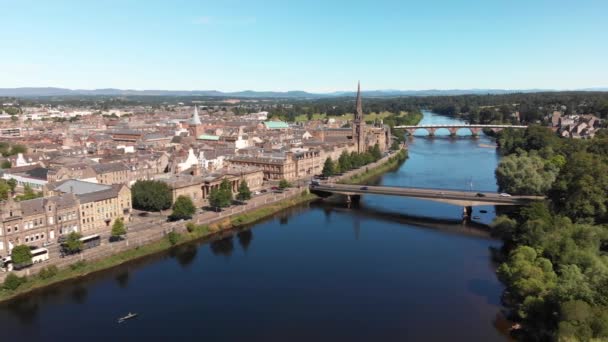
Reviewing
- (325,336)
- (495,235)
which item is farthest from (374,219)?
(325,336)

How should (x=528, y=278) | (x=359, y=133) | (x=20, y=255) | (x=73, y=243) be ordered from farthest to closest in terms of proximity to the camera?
(x=359, y=133)
(x=73, y=243)
(x=20, y=255)
(x=528, y=278)

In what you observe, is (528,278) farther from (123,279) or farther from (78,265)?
(78,265)

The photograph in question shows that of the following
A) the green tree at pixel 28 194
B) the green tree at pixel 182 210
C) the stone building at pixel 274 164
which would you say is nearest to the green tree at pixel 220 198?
the green tree at pixel 182 210

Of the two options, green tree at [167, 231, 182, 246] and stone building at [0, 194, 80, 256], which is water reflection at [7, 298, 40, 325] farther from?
green tree at [167, 231, 182, 246]

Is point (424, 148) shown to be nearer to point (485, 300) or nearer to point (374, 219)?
point (374, 219)

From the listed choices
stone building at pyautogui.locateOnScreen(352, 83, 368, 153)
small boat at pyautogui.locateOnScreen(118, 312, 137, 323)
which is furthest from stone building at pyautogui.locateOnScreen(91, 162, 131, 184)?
stone building at pyautogui.locateOnScreen(352, 83, 368, 153)

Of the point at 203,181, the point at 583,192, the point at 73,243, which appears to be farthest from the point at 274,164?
the point at 583,192
